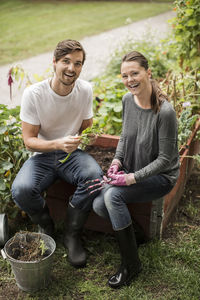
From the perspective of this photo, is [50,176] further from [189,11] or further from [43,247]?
[189,11]

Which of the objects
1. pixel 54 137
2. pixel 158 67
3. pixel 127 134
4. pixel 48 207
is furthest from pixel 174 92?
pixel 158 67

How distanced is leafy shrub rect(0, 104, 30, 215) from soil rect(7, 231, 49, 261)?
1.45 ft

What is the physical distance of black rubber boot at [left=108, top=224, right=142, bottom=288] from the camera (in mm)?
2225

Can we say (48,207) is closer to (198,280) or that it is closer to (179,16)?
(198,280)

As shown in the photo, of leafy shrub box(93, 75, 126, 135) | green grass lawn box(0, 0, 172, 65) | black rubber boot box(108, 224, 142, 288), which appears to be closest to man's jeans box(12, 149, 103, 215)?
black rubber boot box(108, 224, 142, 288)

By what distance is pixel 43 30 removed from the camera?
34.3ft

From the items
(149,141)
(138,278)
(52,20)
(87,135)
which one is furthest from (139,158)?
(52,20)

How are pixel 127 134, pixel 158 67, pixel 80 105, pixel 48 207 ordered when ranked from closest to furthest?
1. pixel 127 134
2. pixel 80 105
3. pixel 48 207
4. pixel 158 67

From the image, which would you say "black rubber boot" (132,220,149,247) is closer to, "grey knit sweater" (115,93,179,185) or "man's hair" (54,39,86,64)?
"grey knit sweater" (115,93,179,185)

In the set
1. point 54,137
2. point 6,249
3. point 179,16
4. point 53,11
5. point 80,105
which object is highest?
point 53,11

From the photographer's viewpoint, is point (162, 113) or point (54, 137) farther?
point (54, 137)

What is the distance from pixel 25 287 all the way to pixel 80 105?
4.08 ft

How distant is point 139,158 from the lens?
233cm

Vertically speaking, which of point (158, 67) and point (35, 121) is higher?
point (158, 67)
